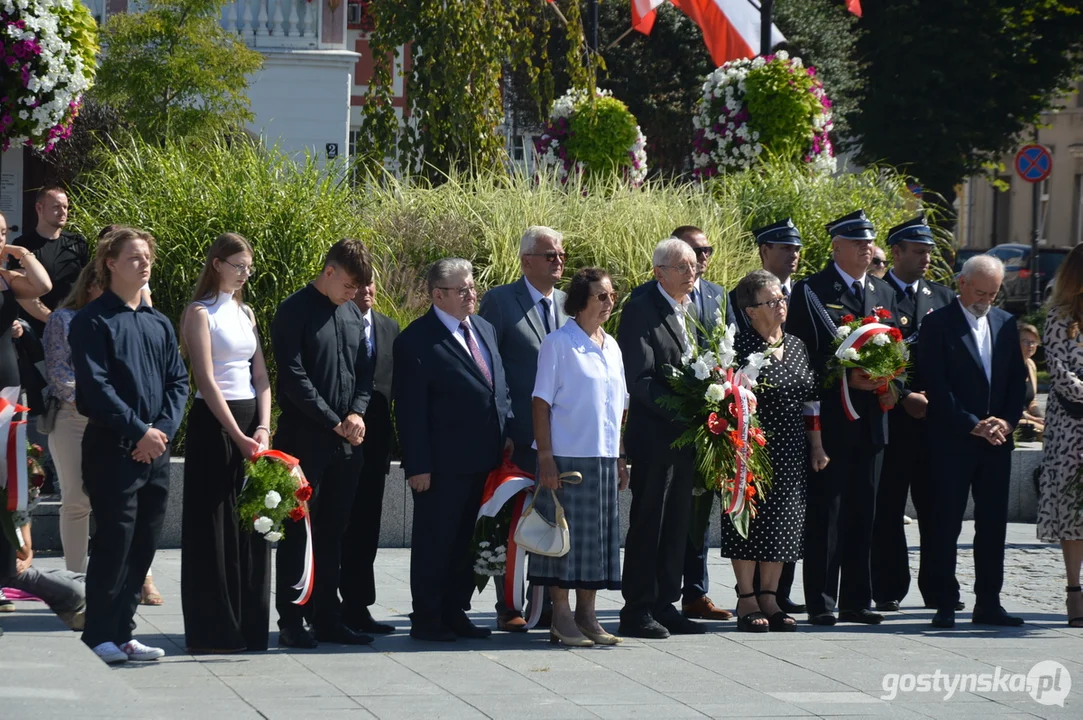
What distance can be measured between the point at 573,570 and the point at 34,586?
260 cm

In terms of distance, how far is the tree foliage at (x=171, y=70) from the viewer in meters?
17.4

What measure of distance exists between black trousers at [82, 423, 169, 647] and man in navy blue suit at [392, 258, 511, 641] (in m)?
1.29

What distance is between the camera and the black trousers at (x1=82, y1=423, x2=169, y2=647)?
21.6ft

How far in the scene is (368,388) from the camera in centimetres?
753

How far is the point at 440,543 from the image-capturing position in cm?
757

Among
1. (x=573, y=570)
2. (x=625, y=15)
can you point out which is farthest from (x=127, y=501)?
(x=625, y=15)

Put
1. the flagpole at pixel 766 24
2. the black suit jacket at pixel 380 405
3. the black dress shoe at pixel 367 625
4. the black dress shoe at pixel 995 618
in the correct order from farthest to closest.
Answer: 1. the flagpole at pixel 766 24
2. the black dress shoe at pixel 995 618
3. the black suit jacket at pixel 380 405
4. the black dress shoe at pixel 367 625

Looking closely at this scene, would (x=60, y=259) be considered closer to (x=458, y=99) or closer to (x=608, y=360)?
(x=608, y=360)

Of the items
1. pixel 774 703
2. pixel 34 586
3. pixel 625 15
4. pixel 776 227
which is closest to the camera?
pixel 774 703

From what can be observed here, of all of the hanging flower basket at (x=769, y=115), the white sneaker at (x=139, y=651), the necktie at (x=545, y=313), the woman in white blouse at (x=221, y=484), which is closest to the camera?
the white sneaker at (x=139, y=651)

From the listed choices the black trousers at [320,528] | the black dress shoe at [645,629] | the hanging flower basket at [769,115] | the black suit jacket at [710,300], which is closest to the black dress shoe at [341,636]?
the black trousers at [320,528]

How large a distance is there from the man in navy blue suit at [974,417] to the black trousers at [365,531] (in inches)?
121

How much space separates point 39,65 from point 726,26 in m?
11.4

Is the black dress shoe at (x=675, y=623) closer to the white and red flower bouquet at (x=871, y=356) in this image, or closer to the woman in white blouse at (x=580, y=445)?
the woman in white blouse at (x=580, y=445)
